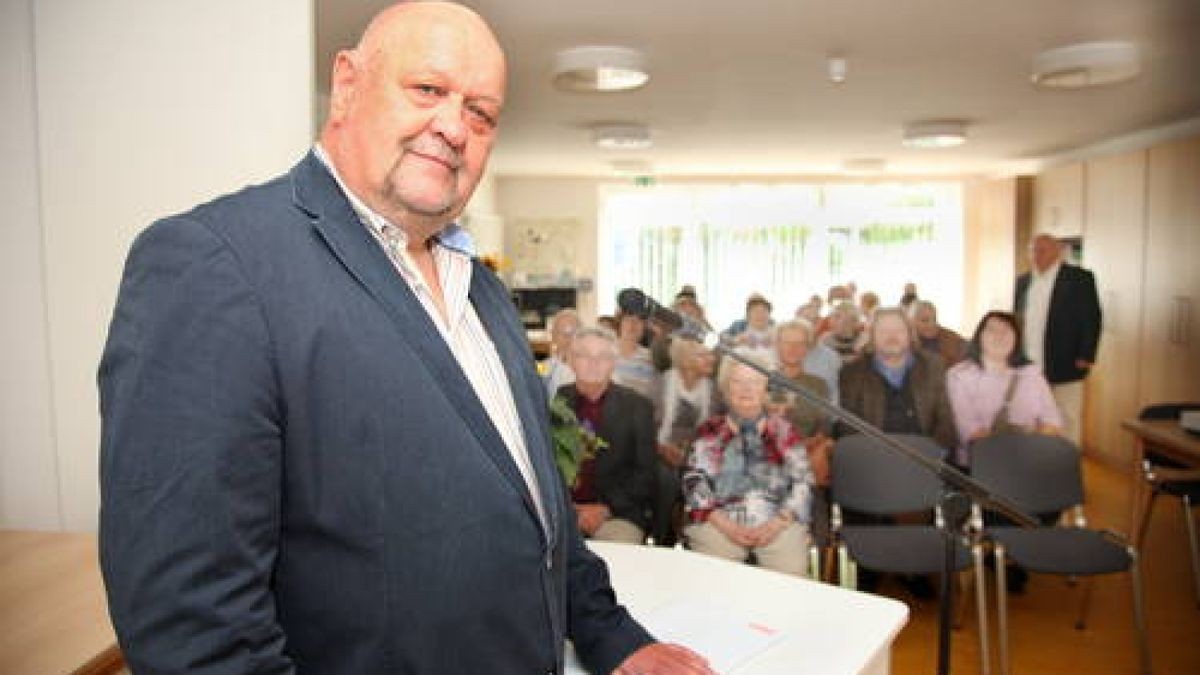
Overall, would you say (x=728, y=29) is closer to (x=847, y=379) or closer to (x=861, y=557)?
(x=847, y=379)

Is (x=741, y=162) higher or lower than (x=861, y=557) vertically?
higher

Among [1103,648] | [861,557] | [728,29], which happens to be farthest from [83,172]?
[1103,648]

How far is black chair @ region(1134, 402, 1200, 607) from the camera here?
4.02 metres

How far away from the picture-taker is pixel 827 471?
3.88 m

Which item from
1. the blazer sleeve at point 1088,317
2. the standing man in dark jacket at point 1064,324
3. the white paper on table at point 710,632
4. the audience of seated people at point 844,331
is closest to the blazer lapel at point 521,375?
the white paper on table at point 710,632

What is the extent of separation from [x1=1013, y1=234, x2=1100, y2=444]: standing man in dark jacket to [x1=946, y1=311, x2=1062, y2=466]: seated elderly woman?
236 centimetres

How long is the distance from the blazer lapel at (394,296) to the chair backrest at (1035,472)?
123 inches

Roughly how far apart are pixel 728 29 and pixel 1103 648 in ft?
9.99

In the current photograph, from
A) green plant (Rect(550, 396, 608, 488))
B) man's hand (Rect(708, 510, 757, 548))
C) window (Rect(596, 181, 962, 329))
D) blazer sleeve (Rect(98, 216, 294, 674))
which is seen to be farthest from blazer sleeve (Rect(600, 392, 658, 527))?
window (Rect(596, 181, 962, 329))

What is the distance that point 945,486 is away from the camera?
176 cm

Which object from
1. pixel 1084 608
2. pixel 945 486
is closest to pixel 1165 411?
pixel 1084 608

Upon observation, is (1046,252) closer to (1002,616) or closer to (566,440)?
(1002,616)

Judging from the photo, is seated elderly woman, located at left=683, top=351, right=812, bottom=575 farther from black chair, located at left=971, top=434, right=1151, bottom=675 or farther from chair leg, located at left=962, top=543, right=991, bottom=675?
black chair, located at left=971, top=434, right=1151, bottom=675

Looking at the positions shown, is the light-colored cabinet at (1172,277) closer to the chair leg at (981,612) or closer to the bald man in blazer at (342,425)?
the chair leg at (981,612)
